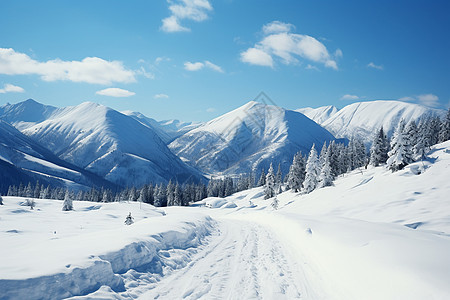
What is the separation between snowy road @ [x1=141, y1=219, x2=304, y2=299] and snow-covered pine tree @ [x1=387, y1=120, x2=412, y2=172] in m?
38.3

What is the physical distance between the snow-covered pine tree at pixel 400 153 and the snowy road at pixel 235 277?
126 feet

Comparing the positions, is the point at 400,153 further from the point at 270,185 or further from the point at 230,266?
the point at 230,266

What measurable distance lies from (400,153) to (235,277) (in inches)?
1703

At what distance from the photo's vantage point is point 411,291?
541 cm

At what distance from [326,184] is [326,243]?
42.0m

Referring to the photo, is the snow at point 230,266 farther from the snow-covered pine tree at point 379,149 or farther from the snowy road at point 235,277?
the snow-covered pine tree at point 379,149

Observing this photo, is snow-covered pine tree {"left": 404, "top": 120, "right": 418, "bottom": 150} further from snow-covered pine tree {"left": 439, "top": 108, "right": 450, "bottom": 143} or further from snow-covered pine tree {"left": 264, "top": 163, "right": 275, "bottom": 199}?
snow-covered pine tree {"left": 264, "top": 163, "right": 275, "bottom": 199}

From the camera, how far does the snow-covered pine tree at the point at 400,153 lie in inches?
1580

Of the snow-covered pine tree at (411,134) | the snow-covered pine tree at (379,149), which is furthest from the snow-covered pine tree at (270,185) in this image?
the snow-covered pine tree at (411,134)

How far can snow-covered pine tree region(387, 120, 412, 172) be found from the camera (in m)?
40.1

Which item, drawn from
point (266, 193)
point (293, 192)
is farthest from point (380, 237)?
point (266, 193)

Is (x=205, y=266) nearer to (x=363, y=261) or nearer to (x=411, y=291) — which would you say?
(x=363, y=261)

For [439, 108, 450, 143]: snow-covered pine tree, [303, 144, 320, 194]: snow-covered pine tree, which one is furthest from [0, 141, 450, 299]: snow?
[439, 108, 450, 143]: snow-covered pine tree

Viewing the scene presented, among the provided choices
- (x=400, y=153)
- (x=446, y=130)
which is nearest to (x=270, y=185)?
(x=400, y=153)
